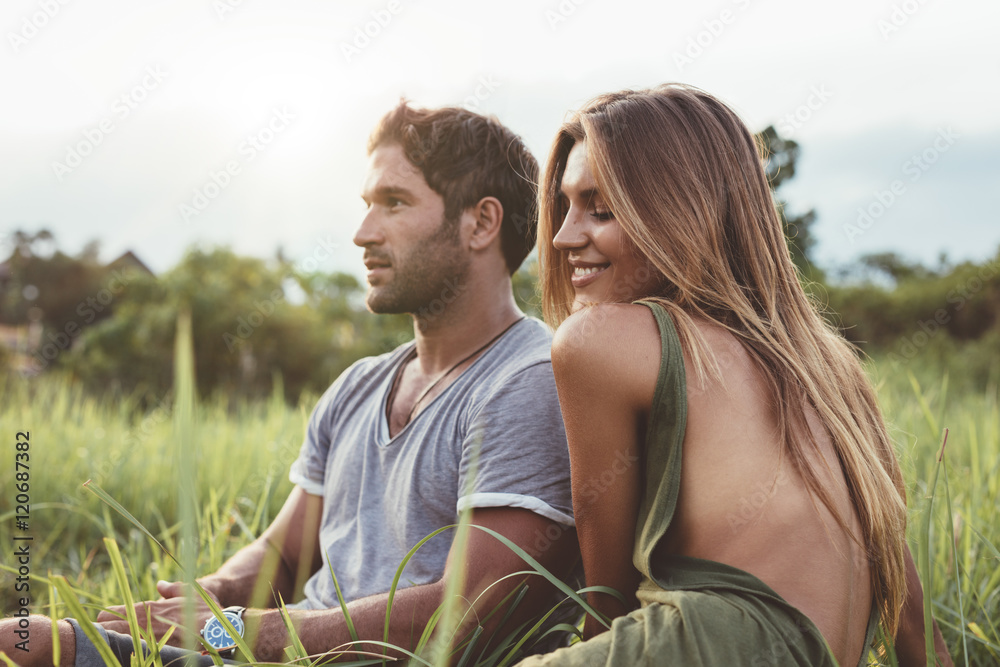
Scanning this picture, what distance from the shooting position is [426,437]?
1964mm

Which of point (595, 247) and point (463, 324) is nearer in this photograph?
point (595, 247)

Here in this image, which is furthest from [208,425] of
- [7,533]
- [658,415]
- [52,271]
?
[52,271]

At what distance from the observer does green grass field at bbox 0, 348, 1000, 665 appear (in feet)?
7.49

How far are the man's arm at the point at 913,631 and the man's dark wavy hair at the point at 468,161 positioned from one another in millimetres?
1392

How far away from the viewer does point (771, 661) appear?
1.15m

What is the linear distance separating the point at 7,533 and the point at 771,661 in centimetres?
377

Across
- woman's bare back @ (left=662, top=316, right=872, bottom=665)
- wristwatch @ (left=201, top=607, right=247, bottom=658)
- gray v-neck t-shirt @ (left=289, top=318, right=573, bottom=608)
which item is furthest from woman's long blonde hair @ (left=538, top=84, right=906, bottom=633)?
wristwatch @ (left=201, top=607, right=247, bottom=658)

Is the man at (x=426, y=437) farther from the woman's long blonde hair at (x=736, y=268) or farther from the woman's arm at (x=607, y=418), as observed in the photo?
the woman's long blonde hair at (x=736, y=268)

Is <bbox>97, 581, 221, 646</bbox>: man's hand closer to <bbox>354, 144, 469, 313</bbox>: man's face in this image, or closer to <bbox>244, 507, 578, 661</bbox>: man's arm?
<bbox>244, 507, 578, 661</bbox>: man's arm

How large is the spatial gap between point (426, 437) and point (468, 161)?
3.11ft

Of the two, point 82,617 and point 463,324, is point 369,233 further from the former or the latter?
point 82,617

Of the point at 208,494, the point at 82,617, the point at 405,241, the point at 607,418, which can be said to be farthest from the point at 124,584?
the point at 208,494

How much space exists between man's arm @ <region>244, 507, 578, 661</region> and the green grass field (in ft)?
1.50

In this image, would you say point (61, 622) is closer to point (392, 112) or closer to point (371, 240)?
point (371, 240)
